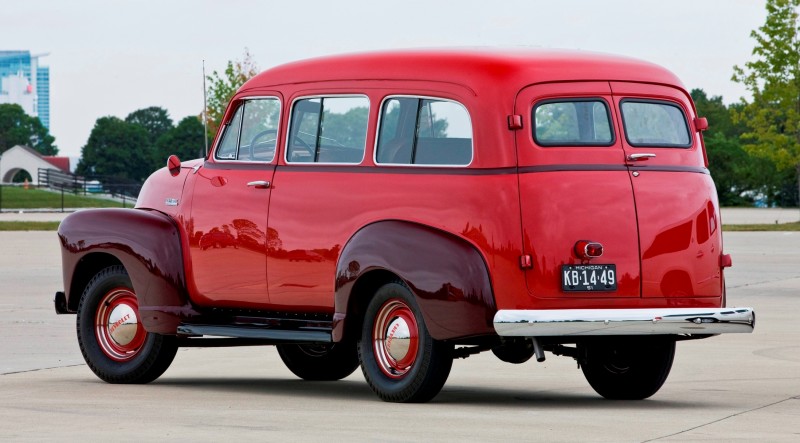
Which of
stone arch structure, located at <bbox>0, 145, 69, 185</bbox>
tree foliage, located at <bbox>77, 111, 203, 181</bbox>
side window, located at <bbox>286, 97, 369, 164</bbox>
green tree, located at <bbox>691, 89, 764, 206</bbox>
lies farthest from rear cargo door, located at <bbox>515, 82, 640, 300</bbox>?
tree foliage, located at <bbox>77, 111, 203, 181</bbox>

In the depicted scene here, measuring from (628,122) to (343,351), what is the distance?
10.4 feet

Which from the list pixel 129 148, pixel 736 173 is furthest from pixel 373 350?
pixel 129 148

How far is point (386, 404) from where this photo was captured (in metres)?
10.1

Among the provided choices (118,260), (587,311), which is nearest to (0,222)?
(118,260)

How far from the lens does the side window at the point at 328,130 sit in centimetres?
1071

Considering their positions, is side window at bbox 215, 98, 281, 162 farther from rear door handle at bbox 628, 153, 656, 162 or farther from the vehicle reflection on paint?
the vehicle reflection on paint

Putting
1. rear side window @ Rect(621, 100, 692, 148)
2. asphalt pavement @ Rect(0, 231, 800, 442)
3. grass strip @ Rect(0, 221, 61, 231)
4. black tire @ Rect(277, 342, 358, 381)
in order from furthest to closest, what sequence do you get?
grass strip @ Rect(0, 221, 61, 231) → black tire @ Rect(277, 342, 358, 381) → rear side window @ Rect(621, 100, 692, 148) → asphalt pavement @ Rect(0, 231, 800, 442)

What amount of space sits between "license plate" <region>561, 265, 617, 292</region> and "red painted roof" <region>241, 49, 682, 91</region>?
3.69ft

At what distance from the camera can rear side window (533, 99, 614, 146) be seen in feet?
32.8

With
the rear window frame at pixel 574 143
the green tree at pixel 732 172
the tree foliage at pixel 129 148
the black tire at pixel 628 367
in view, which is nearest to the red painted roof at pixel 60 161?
the tree foliage at pixel 129 148

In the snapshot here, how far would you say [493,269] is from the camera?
968cm

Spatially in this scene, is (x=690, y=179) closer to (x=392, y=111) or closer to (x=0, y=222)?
(x=392, y=111)

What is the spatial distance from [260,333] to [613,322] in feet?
8.32

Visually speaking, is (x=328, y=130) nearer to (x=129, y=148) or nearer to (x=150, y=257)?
(x=150, y=257)
